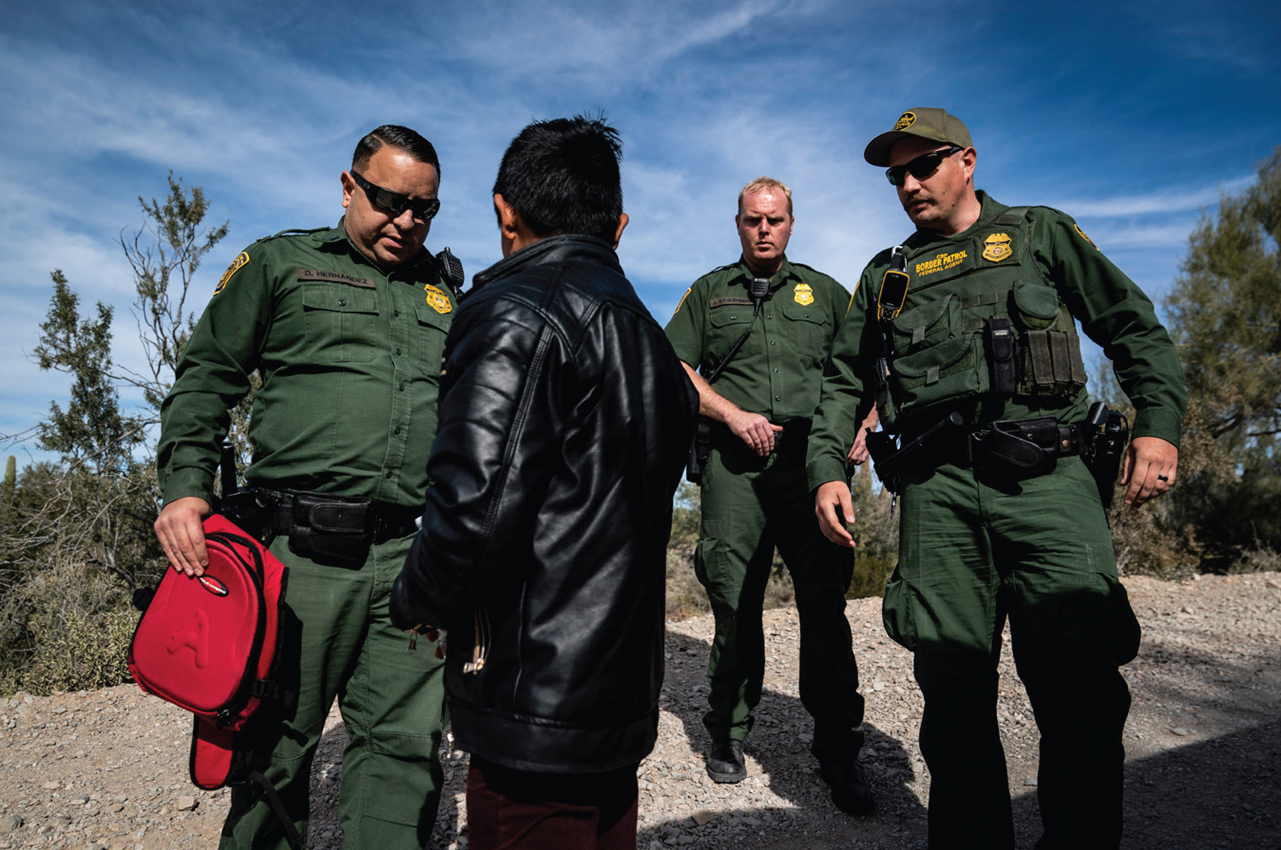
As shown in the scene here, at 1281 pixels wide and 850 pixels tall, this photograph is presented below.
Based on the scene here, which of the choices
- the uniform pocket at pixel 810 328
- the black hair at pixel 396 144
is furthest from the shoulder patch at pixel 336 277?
the uniform pocket at pixel 810 328

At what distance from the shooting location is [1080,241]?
2516 millimetres

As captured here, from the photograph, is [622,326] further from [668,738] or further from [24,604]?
[24,604]

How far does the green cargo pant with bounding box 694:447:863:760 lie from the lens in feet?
11.4

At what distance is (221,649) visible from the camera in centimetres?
207

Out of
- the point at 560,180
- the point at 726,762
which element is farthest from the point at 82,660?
the point at 560,180

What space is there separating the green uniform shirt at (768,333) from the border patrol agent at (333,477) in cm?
175

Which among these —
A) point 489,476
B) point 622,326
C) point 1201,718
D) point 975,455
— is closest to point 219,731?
point 489,476

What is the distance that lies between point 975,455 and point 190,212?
8.84 meters

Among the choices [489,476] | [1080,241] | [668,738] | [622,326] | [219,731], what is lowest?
[668,738]

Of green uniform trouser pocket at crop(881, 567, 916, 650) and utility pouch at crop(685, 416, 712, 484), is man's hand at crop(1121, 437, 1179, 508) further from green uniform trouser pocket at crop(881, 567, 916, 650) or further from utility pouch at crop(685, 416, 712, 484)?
utility pouch at crop(685, 416, 712, 484)

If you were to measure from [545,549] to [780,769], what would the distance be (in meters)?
2.97

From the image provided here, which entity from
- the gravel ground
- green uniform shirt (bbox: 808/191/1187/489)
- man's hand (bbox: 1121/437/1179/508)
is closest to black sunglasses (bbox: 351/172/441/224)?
green uniform shirt (bbox: 808/191/1187/489)

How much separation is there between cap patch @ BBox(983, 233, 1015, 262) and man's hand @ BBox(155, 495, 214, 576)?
2558 mm

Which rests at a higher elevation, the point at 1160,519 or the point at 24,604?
the point at 1160,519
